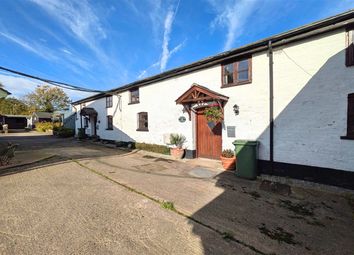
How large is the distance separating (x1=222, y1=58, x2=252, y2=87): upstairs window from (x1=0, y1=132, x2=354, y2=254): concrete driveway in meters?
3.82

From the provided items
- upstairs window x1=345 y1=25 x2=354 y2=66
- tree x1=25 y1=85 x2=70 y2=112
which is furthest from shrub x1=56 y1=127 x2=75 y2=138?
tree x1=25 y1=85 x2=70 y2=112

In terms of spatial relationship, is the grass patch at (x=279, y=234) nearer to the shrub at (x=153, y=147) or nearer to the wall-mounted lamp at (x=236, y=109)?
the wall-mounted lamp at (x=236, y=109)

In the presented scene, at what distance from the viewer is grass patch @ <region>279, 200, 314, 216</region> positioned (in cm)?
412

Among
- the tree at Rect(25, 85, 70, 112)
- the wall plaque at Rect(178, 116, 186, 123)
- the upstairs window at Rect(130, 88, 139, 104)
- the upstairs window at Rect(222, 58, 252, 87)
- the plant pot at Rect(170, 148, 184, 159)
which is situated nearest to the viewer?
the upstairs window at Rect(222, 58, 252, 87)

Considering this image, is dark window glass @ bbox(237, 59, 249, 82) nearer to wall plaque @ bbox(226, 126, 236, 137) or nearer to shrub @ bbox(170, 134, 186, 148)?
wall plaque @ bbox(226, 126, 236, 137)

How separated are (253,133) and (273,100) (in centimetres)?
137

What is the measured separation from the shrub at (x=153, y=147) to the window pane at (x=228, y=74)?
4.93m

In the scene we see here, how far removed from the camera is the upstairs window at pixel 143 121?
41.0ft

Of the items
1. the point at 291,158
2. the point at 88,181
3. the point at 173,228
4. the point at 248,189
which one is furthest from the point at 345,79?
the point at 88,181

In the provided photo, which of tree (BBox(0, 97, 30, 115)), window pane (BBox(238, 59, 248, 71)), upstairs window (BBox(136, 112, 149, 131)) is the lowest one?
upstairs window (BBox(136, 112, 149, 131))

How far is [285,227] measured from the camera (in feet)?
11.5

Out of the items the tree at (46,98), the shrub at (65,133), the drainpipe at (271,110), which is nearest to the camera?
the drainpipe at (271,110)

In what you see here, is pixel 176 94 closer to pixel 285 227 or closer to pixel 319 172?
pixel 319 172

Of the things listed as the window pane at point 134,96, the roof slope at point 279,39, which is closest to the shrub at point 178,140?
the roof slope at point 279,39
